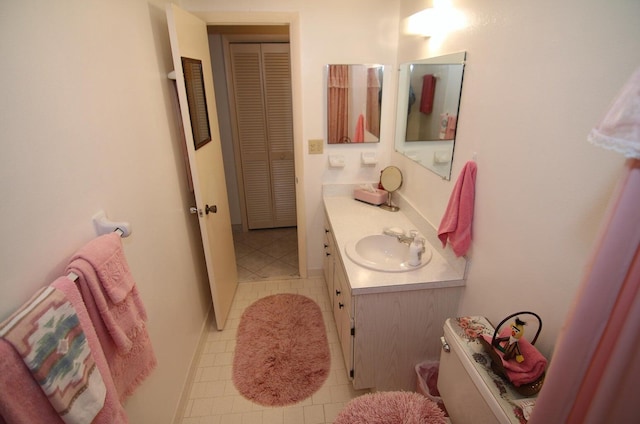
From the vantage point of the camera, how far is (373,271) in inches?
60.2

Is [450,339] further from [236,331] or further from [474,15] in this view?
[236,331]

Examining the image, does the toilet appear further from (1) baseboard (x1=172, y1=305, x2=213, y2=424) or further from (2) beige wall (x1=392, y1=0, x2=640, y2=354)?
(1) baseboard (x1=172, y1=305, x2=213, y2=424)

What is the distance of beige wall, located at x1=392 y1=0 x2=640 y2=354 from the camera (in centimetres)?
80

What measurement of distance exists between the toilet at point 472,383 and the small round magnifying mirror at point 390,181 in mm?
1134

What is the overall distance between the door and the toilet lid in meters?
1.49

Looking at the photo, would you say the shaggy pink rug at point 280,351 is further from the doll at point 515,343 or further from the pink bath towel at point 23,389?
the pink bath towel at point 23,389

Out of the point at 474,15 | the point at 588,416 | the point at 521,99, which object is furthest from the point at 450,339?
the point at 474,15

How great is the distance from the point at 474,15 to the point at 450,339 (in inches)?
51.7

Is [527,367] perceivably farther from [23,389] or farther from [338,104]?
[338,104]

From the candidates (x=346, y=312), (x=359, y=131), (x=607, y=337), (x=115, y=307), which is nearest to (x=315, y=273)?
(x=346, y=312)

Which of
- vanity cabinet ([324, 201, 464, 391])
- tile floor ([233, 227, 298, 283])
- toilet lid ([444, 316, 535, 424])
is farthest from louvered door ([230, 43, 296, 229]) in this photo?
toilet lid ([444, 316, 535, 424])

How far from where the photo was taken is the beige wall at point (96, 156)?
744 millimetres

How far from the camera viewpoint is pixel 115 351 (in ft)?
3.18

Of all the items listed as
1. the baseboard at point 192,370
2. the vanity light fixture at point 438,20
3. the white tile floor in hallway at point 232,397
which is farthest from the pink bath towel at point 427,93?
the baseboard at point 192,370
